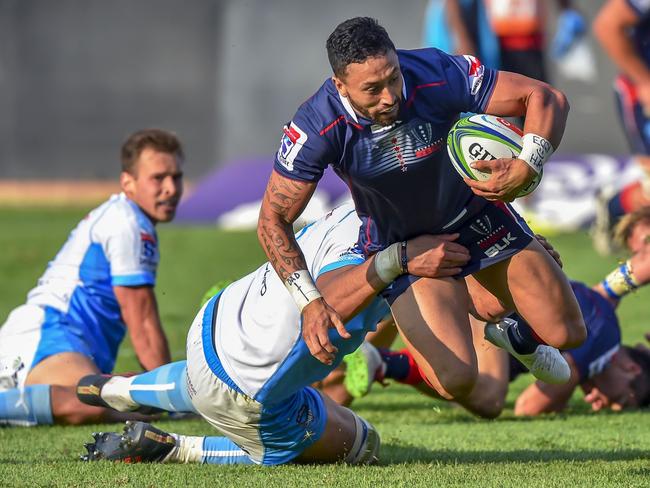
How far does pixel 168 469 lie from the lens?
16.0 feet

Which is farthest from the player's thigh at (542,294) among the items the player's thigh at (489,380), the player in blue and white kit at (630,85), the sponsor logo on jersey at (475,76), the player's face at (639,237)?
the player in blue and white kit at (630,85)

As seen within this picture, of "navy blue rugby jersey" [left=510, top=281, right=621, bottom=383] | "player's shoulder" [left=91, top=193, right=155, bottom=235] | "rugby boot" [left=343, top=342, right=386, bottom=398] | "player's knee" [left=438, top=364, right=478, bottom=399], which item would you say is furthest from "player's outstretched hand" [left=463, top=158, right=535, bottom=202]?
"player's shoulder" [left=91, top=193, right=155, bottom=235]

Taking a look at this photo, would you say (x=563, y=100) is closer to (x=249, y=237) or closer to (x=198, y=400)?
(x=198, y=400)

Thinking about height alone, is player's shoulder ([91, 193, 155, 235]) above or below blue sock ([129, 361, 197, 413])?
above

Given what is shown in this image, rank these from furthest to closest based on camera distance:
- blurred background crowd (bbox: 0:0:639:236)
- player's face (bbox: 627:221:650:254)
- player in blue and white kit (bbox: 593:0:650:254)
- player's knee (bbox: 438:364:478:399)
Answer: blurred background crowd (bbox: 0:0:639:236) → player in blue and white kit (bbox: 593:0:650:254) → player's face (bbox: 627:221:650:254) → player's knee (bbox: 438:364:478:399)

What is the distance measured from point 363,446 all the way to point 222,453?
64 cm

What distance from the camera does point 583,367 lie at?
6438mm

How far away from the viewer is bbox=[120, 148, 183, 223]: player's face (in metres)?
6.81

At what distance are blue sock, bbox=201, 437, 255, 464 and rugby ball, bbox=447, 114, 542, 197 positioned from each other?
160 cm

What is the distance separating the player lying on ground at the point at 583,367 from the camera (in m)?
6.25

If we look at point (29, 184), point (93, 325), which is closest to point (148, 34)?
point (29, 184)

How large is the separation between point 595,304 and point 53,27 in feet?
55.9

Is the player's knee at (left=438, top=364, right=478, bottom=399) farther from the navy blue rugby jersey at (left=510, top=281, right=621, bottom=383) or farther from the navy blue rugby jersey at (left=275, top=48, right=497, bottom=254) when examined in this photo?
the navy blue rugby jersey at (left=510, top=281, right=621, bottom=383)

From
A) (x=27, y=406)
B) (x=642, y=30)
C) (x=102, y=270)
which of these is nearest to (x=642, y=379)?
(x=102, y=270)
